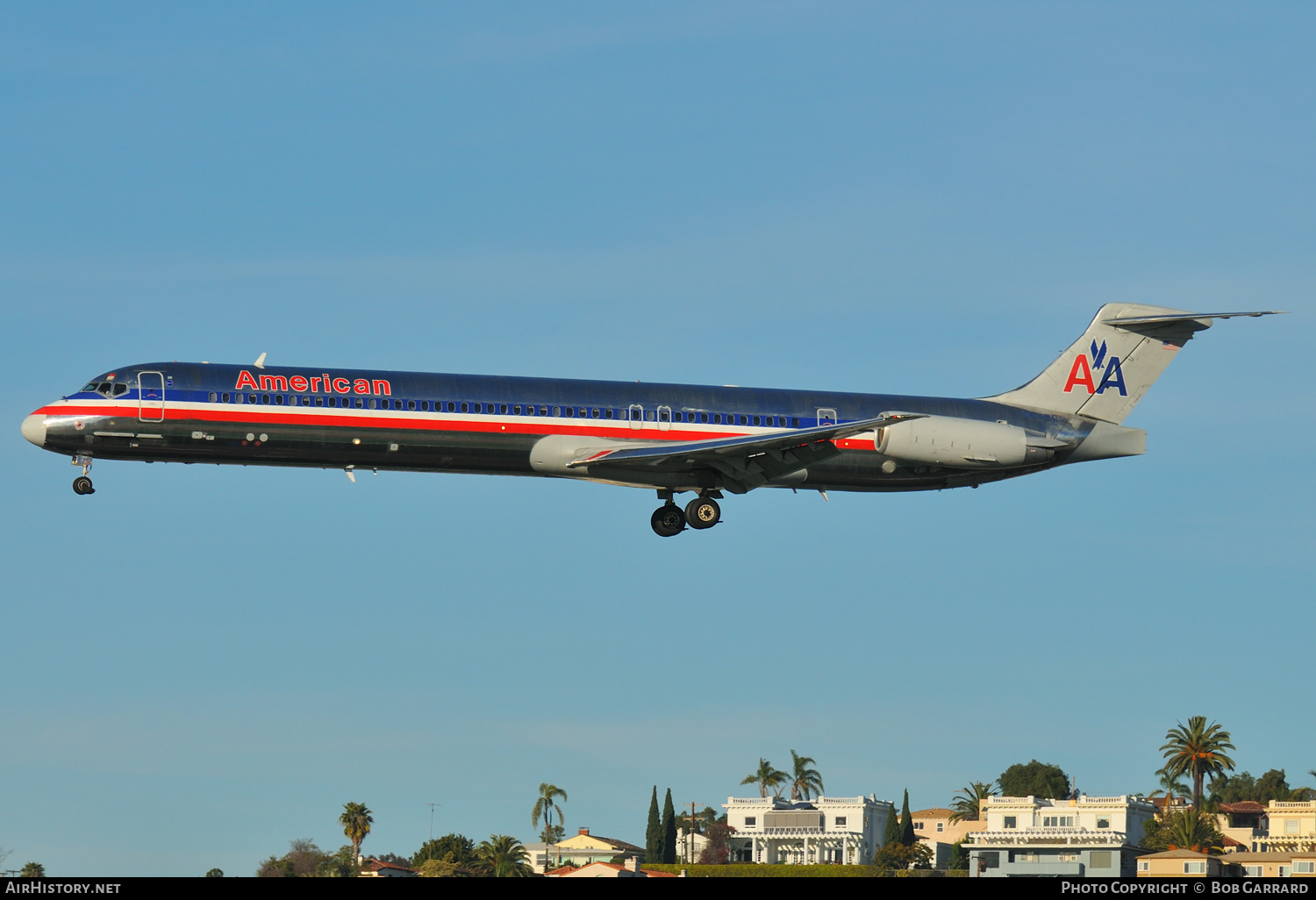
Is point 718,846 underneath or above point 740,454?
underneath

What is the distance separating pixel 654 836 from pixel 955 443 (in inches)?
1847

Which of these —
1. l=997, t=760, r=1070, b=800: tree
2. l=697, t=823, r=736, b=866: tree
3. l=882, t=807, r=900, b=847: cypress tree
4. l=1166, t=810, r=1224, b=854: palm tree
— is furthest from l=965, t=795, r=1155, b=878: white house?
l=997, t=760, r=1070, b=800: tree

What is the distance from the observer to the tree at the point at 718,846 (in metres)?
90.6

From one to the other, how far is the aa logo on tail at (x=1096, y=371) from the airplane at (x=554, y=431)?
2.46 metres

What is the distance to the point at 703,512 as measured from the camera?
130ft

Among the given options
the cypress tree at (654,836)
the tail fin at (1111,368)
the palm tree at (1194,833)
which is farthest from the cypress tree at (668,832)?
the tail fin at (1111,368)

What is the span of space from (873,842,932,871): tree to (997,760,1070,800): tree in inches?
1856

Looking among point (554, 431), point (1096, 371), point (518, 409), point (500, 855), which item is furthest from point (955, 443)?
point (500, 855)

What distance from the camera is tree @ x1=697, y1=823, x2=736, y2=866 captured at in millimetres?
90625

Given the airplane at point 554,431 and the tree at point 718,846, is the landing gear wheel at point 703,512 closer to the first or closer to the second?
the airplane at point 554,431

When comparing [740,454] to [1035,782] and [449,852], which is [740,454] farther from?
[1035,782]

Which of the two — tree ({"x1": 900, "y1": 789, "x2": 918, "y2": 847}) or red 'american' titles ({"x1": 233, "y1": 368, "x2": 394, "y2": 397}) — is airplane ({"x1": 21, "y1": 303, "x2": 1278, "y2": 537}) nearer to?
red 'american' titles ({"x1": 233, "y1": 368, "x2": 394, "y2": 397})
